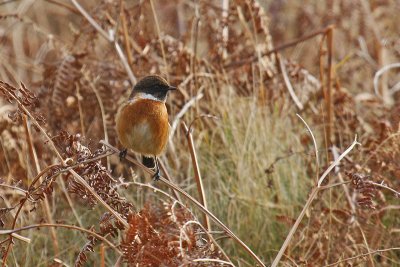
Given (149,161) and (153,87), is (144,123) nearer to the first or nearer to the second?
(153,87)

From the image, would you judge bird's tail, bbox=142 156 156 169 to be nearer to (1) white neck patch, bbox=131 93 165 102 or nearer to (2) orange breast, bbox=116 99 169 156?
(2) orange breast, bbox=116 99 169 156

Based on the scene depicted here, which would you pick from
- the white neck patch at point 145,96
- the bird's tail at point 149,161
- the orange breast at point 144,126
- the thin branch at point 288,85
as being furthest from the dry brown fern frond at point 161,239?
the thin branch at point 288,85

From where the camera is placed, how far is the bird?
397cm

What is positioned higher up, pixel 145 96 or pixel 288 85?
pixel 145 96

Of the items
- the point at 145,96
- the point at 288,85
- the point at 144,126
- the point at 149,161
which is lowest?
the point at 149,161

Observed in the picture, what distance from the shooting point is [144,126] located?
397cm

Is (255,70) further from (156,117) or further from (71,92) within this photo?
(156,117)

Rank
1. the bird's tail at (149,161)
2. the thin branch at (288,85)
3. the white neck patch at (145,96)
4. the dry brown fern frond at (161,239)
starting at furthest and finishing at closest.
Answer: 1. the thin branch at (288,85)
2. the bird's tail at (149,161)
3. the white neck patch at (145,96)
4. the dry brown fern frond at (161,239)

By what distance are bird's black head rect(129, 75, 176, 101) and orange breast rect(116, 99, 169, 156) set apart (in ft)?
0.29

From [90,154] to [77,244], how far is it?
155cm

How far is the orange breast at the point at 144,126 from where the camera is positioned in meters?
3.97

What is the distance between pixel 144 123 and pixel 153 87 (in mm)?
278

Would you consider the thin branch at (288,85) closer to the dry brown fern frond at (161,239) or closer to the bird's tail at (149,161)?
the bird's tail at (149,161)

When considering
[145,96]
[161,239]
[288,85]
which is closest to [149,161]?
[145,96]
